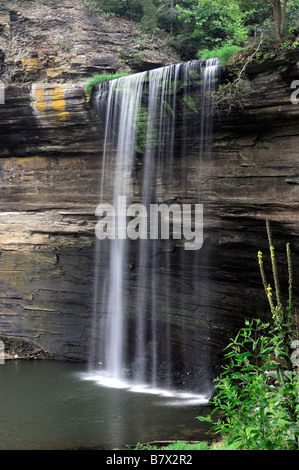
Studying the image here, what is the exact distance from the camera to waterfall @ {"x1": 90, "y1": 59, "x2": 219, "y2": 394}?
12219 millimetres

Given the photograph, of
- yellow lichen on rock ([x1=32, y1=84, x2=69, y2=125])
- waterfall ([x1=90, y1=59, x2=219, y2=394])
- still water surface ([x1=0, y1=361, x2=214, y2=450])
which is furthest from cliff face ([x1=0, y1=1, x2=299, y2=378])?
still water surface ([x1=0, y1=361, x2=214, y2=450])

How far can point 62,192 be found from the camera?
14.8 meters

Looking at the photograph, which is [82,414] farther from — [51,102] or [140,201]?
[51,102]

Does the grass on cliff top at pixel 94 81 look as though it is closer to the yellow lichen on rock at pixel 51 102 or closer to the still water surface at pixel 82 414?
the yellow lichen on rock at pixel 51 102

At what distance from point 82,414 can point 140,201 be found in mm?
6254

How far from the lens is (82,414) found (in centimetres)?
941

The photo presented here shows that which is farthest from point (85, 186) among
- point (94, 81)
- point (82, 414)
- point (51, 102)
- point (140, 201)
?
point (82, 414)

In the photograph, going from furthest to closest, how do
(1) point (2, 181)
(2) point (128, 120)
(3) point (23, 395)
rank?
(1) point (2, 181), (2) point (128, 120), (3) point (23, 395)

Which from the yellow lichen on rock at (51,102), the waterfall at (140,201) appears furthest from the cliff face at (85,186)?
the waterfall at (140,201)

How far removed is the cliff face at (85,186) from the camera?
1108 centimetres

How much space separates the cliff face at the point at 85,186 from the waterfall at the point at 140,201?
221 mm
